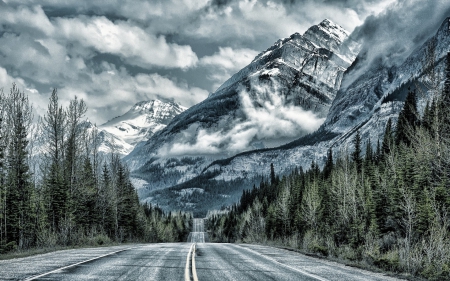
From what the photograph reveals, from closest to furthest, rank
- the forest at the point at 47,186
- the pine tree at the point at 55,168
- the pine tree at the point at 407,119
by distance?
the forest at the point at 47,186
the pine tree at the point at 55,168
the pine tree at the point at 407,119

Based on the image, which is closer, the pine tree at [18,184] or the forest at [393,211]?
the forest at [393,211]

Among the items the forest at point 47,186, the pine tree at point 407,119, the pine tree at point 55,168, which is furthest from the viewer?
the pine tree at point 407,119

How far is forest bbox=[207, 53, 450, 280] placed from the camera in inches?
626

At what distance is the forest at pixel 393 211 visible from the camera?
1591 centimetres

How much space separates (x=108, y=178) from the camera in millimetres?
60156

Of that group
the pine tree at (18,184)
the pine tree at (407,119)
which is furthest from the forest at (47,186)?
the pine tree at (407,119)

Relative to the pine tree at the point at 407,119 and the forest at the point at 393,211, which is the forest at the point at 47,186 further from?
the pine tree at the point at 407,119

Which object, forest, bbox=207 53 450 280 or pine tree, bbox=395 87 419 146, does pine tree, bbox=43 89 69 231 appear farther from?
pine tree, bbox=395 87 419 146

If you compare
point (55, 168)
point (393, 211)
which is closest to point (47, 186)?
point (55, 168)

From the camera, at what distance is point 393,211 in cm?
4000

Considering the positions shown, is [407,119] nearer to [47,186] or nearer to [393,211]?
[393,211]

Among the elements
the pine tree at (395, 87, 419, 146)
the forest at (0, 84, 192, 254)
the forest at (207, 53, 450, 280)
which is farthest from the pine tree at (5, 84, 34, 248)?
the pine tree at (395, 87, 419, 146)

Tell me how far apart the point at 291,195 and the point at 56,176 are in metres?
47.5

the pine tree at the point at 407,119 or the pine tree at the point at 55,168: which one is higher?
the pine tree at the point at 407,119
